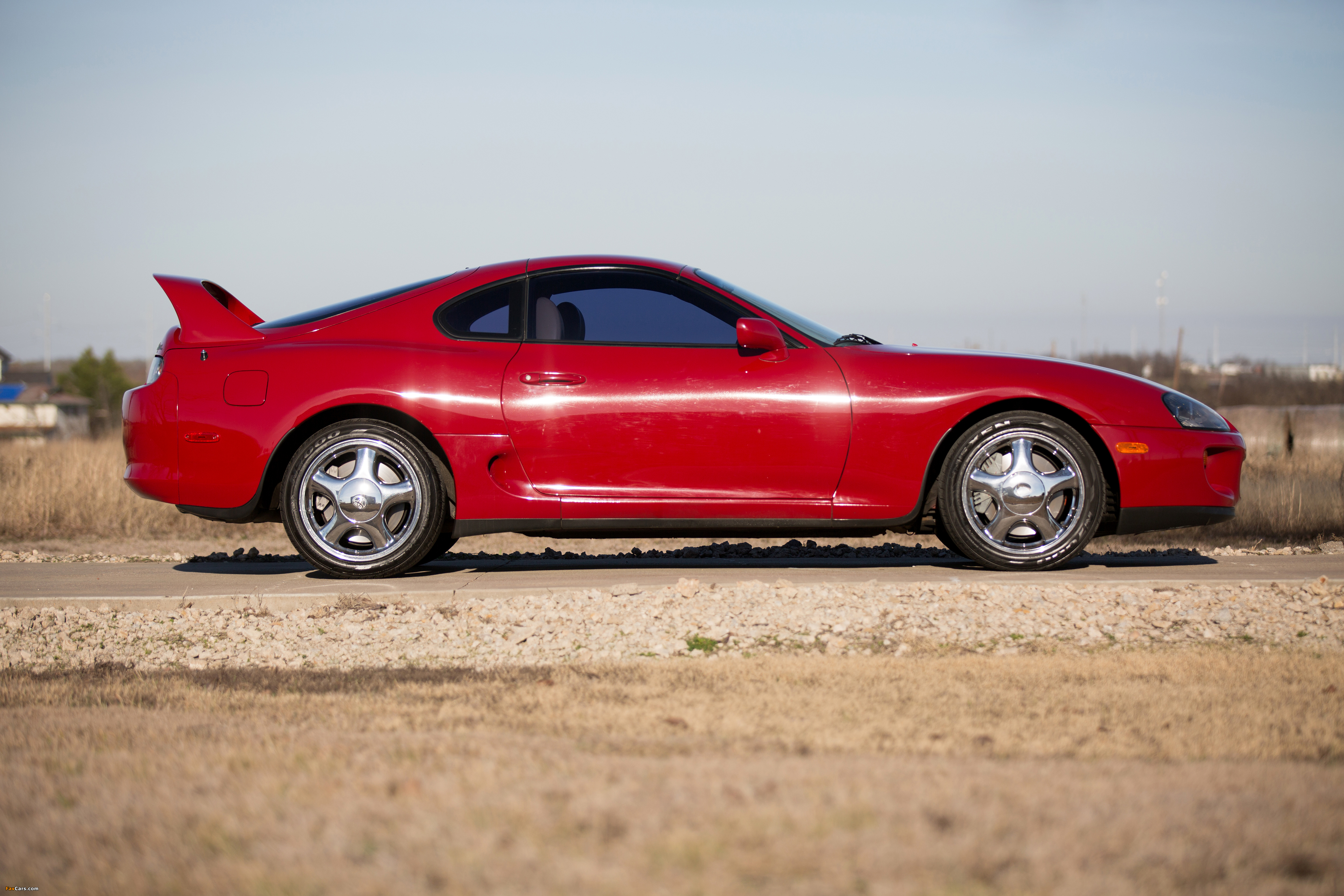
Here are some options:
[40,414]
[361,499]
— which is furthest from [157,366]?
[40,414]

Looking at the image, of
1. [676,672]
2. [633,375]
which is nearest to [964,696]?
[676,672]

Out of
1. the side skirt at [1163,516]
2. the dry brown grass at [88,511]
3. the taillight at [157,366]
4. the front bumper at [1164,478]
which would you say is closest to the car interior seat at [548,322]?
the taillight at [157,366]

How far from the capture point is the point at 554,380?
4.84 meters

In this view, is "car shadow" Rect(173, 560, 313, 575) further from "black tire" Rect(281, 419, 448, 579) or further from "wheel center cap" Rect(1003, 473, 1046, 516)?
"wheel center cap" Rect(1003, 473, 1046, 516)

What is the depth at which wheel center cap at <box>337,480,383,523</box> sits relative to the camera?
489 centimetres

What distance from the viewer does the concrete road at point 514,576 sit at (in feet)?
15.3

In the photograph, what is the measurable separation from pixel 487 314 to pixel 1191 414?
3.37 meters

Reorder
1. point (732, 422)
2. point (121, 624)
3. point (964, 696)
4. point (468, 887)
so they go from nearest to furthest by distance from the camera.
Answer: point (468, 887) → point (964, 696) → point (121, 624) → point (732, 422)

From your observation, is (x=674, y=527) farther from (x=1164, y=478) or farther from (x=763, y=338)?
(x=1164, y=478)

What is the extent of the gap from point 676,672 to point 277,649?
1636 millimetres

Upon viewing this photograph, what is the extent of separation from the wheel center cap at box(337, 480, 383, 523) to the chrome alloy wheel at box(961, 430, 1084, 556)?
8.89 feet

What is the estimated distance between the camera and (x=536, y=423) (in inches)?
190

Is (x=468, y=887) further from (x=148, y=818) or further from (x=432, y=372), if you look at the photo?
(x=432, y=372)

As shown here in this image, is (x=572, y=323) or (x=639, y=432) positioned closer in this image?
(x=639, y=432)
